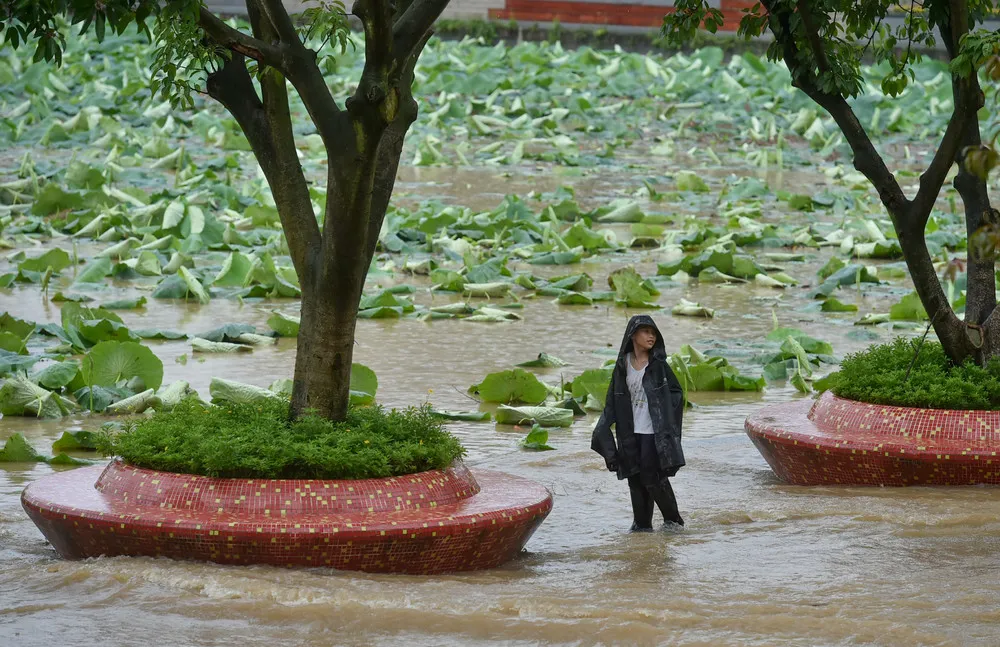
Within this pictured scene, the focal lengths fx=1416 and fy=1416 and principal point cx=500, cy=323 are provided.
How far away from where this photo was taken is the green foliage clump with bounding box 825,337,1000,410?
6.04 meters

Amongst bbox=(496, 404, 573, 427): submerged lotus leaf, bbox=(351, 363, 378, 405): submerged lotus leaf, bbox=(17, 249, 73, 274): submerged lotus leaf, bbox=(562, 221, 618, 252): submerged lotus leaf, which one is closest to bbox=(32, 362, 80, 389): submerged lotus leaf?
bbox=(351, 363, 378, 405): submerged lotus leaf

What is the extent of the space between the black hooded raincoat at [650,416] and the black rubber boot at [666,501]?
0.15ft

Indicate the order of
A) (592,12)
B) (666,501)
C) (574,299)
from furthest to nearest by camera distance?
(592,12)
(574,299)
(666,501)

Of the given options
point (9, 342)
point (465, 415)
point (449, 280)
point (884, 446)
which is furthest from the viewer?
point (449, 280)

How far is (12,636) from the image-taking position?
4223 mm

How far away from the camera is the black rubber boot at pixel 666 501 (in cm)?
555

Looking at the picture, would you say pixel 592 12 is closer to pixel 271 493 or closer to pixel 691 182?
pixel 691 182

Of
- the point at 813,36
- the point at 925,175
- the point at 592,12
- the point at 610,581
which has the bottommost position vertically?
the point at 610,581

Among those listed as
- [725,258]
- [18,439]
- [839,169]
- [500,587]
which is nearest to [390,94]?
[500,587]

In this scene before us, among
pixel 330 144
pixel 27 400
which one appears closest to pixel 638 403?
pixel 330 144

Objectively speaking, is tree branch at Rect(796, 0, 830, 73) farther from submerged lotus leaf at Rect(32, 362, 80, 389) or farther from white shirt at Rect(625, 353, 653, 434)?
submerged lotus leaf at Rect(32, 362, 80, 389)

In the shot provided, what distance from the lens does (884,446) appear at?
19.2 feet

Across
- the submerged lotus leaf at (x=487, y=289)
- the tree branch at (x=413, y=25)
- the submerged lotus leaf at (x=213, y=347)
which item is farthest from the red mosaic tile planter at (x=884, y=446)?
the submerged lotus leaf at (x=487, y=289)

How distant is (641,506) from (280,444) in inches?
61.8
